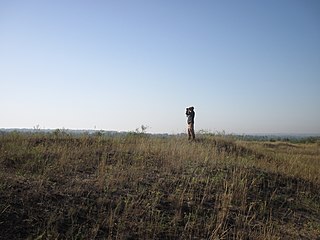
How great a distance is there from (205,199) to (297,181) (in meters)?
4.07

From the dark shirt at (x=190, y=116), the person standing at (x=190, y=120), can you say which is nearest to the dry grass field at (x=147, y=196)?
the person standing at (x=190, y=120)

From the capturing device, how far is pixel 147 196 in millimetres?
6074

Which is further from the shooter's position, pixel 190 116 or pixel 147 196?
pixel 190 116

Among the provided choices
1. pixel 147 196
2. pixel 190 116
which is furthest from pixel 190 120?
pixel 147 196

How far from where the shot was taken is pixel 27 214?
4.77 metres

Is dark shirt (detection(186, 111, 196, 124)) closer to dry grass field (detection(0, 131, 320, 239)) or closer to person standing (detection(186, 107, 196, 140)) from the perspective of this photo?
person standing (detection(186, 107, 196, 140))

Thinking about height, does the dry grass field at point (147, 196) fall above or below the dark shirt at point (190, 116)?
below

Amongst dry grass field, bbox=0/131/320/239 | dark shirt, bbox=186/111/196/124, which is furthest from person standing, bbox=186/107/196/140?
dry grass field, bbox=0/131/320/239

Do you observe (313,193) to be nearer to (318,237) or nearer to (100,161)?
(318,237)

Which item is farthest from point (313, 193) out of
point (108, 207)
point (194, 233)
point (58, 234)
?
point (58, 234)

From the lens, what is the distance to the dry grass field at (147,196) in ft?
15.9

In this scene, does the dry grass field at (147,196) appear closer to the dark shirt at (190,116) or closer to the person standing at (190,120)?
the person standing at (190,120)

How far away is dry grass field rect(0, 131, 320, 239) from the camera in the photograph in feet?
15.9

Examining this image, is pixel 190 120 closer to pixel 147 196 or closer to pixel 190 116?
pixel 190 116
